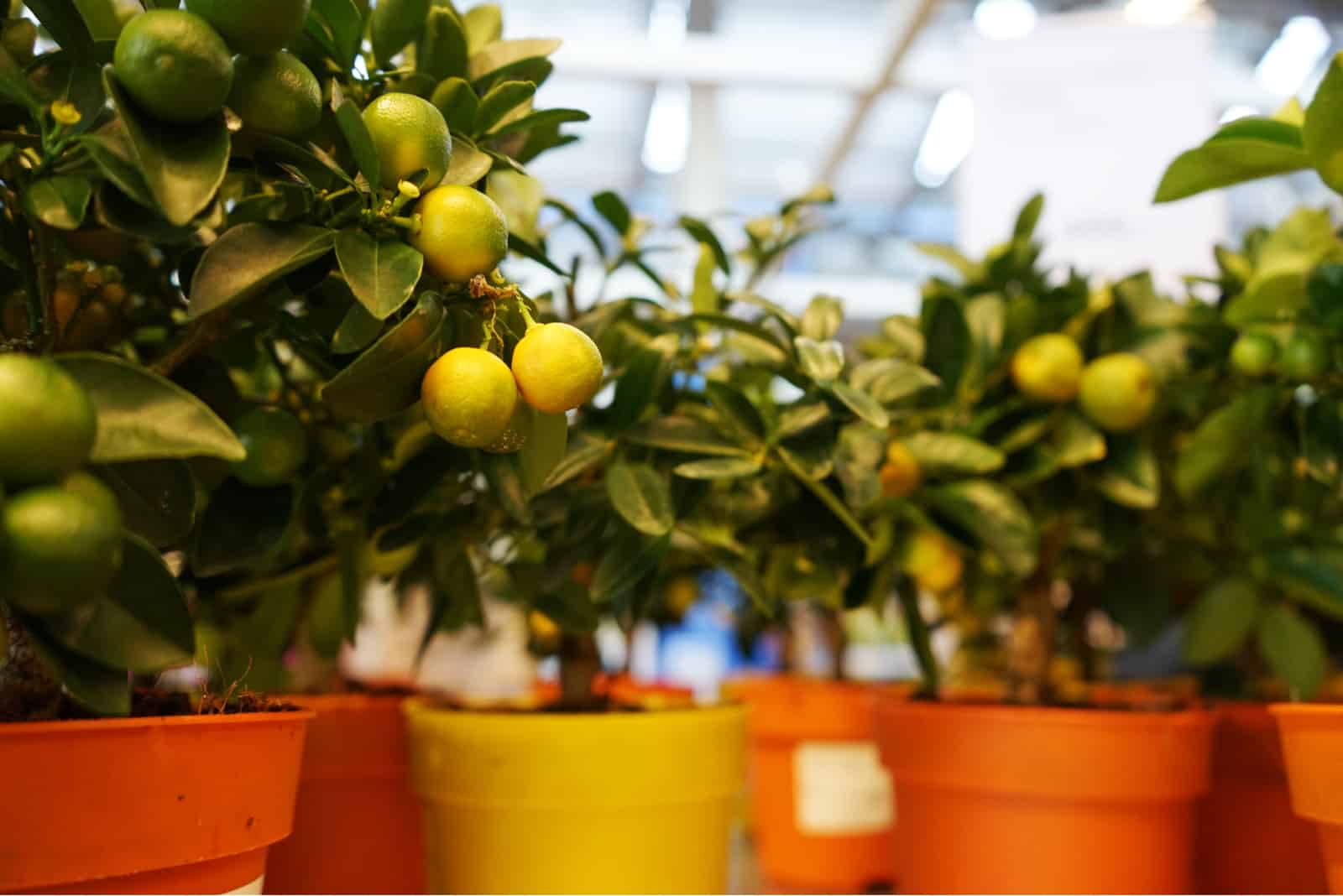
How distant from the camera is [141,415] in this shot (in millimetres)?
379

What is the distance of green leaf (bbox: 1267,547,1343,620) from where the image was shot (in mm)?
855

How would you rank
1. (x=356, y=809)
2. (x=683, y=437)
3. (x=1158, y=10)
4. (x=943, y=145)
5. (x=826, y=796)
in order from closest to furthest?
(x=683, y=437) → (x=356, y=809) → (x=826, y=796) → (x=1158, y=10) → (x=943, y=145)

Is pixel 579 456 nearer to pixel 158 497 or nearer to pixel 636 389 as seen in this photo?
pixel 636 389

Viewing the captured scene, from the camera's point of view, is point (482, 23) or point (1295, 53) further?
point (1295, 53)

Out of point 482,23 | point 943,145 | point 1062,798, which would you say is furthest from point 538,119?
point 943,145

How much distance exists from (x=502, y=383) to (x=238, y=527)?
0.71 ft

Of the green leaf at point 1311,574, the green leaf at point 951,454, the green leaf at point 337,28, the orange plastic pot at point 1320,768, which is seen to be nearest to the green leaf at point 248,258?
the green leaf at point 337,28

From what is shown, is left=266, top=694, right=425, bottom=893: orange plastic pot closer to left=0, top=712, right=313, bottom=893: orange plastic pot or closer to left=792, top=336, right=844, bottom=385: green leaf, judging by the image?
left=0, top=712, right=313, bottom=893: orange plastic pot

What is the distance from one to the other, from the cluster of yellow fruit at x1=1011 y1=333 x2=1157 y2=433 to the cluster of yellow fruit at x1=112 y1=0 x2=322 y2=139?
1.90 ft

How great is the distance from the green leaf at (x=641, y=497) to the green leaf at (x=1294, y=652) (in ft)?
2.04

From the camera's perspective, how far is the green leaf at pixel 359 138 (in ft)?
1.37

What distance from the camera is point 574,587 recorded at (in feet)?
2.34

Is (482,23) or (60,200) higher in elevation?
(482,23)

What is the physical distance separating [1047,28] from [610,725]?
1023 millimetres
